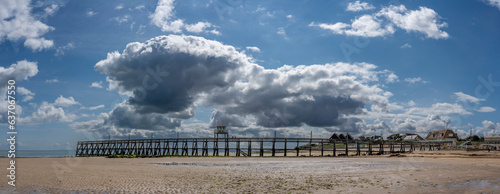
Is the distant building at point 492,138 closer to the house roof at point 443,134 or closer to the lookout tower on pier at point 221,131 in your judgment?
the house roof at point 443,134

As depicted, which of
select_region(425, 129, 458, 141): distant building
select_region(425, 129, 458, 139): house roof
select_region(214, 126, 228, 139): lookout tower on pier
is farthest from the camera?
select_region(425, 129, 458, 139): house roof

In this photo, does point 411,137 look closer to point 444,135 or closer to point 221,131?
point 444,135

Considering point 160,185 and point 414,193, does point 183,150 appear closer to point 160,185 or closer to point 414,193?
point 160,185

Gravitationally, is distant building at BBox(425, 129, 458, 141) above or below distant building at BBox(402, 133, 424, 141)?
above

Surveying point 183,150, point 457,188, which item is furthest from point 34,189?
point 183,150

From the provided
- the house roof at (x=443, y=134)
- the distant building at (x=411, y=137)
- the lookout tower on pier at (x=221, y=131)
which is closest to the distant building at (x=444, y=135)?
the house roof at (x=443, y=134)

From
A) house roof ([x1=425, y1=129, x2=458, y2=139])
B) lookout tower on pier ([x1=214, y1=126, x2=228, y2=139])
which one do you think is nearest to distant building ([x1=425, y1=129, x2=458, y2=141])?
house roof ([x1=425, y1=129, x2=458, y2=139])

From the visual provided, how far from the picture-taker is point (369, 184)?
39.5 feet

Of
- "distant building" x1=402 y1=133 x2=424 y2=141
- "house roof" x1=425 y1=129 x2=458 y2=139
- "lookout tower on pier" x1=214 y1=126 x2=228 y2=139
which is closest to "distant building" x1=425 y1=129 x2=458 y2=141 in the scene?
"house roof" x1=425 y1=129 x2=458 y2=139

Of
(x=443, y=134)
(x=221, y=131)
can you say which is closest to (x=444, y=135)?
(x=443, y=134)

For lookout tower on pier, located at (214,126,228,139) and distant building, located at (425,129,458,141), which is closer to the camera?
lookout tower on pier, located at (214,126,228,139)

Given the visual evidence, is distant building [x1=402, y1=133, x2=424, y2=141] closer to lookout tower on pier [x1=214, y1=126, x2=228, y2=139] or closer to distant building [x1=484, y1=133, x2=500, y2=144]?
distant building [x1=484, y1=133, x2=500, y2=144]

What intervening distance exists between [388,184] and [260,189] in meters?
4.90

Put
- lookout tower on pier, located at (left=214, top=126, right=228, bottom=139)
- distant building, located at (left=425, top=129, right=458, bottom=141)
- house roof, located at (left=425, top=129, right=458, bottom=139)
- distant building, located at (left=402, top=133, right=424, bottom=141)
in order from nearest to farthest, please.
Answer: lookout tower on pier, located at (left=214, top=126, right=228, bottom=139)
distant building, located at (left=425, top=129, right=458, bottom=141)
house roof, located at (left=425, top=129, right=458, bottom=139)
distant building, located at (left=402, top=133, right=424, bottom=141)
